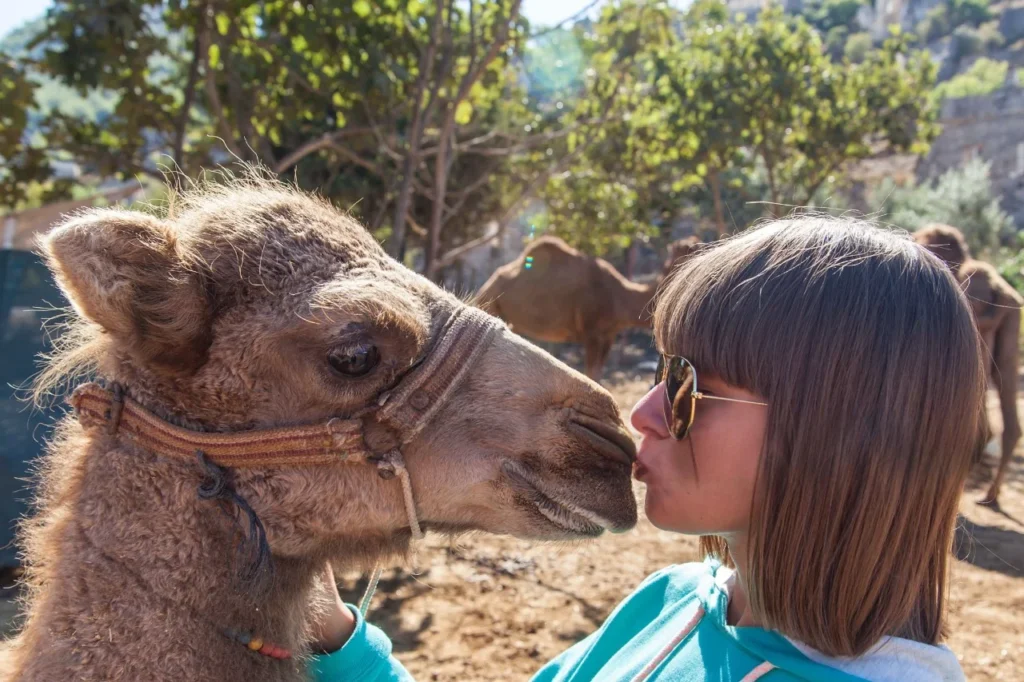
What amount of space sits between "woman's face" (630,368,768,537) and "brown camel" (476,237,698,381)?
840cm

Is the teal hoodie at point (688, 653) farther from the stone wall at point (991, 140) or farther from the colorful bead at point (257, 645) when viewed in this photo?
the stone wall at point (991, 140)

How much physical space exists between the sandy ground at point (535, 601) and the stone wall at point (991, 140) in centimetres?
3692

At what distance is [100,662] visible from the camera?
1.51 metres

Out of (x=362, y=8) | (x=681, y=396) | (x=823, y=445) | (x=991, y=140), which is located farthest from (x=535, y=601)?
(x=991, y=140)

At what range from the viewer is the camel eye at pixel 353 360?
169 cm

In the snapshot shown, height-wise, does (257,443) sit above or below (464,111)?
below

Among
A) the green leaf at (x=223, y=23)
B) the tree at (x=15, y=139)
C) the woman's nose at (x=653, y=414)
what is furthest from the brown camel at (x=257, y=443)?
the tree at (x=15, y=139)

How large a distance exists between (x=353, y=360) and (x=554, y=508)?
57 cm

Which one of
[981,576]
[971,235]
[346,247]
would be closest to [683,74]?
[981,576]

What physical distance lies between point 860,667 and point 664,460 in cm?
45

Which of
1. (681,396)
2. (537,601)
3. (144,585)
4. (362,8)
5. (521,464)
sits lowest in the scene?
(537,601)

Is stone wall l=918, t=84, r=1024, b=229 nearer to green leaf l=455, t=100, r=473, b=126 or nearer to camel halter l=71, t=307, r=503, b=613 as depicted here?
green leaf l=455, t=100, r=473, b=126

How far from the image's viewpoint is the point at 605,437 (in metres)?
1.83

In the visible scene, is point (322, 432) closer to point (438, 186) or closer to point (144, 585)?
point (144, 585)
